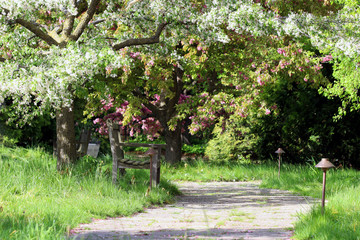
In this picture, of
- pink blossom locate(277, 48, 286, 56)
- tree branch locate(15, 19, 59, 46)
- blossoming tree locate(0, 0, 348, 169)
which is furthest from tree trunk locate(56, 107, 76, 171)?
pink blossom locate(277, 48, 286, 56)

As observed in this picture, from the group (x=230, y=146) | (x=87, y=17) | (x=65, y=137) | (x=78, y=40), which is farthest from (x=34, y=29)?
(x=230, y=146)

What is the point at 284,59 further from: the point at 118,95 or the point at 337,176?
the point at 118,95

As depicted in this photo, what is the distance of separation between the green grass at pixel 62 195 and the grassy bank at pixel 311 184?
2573mm

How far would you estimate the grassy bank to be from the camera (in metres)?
4.72

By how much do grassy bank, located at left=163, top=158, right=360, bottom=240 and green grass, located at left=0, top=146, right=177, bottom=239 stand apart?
8.44 ft

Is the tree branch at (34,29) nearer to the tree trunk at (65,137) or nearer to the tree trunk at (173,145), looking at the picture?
the tree trunk at (65,137)

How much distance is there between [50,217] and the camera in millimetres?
5016

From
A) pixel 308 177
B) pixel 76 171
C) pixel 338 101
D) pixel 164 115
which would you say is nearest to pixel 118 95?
pixel 164 115

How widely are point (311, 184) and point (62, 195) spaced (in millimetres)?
5566

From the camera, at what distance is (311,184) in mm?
9914

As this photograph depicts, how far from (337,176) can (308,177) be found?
0.70 m

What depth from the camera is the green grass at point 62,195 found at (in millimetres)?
5152

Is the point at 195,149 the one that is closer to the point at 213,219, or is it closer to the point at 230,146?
the point at 230,146

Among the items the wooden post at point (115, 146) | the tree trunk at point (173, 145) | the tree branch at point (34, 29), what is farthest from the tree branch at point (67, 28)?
the tree trunk at point (173, 145)
